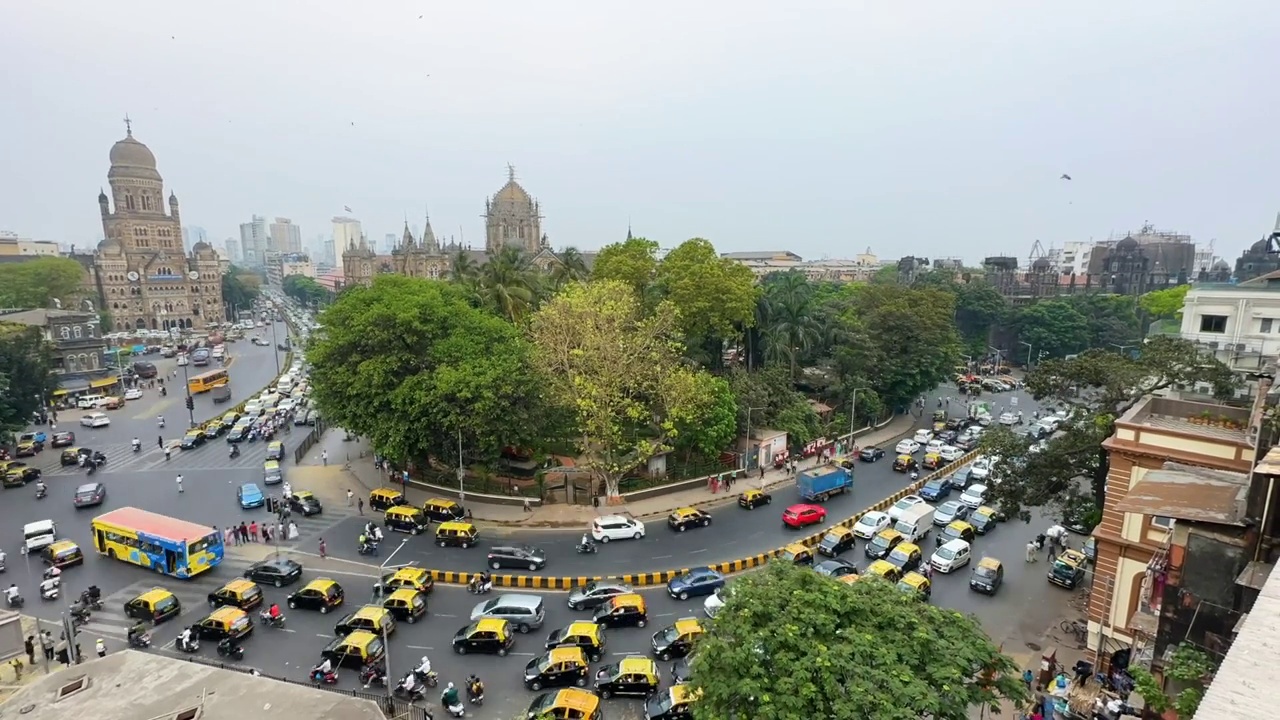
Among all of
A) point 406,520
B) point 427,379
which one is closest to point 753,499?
point 406,520

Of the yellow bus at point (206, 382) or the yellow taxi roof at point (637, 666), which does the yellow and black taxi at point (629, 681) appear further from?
the yellow bus at point (206, 382)

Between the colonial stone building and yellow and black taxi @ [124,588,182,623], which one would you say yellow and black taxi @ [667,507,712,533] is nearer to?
yellow and black taxi @ [124,588,182,623]

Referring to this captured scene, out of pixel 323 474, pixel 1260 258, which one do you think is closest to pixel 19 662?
pixel 323 474

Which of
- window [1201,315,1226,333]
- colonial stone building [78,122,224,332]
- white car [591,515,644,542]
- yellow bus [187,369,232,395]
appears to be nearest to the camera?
white car [591,515,644,542]

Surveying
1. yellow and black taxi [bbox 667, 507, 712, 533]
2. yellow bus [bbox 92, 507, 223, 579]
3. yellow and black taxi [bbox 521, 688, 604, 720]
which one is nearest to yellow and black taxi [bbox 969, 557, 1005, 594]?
yellow and black taxi [bbox 667, 507, 712, 533]

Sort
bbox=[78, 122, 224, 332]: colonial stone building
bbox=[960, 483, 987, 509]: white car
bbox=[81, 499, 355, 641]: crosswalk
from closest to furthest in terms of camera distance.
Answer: bbox=[81, 499, 355, 641]: crosswalk
bbox=[960, 483, 987, 509]: white car
bbox=[78, 122, 224, 332]: colonial stone building

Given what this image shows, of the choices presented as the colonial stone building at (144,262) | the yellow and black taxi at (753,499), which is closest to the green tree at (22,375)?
the yellow and black taxi at (753,499)

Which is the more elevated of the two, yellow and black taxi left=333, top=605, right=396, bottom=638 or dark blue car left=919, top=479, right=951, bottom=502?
yellow and black taxi left=333, top=605, right=396, bottom=638
